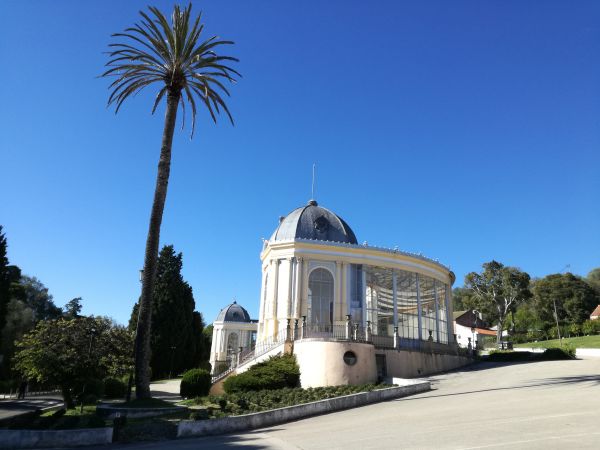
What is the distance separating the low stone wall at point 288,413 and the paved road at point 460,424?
1.80 feet

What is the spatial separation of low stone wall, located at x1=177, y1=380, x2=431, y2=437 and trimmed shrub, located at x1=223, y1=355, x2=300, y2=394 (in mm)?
5557

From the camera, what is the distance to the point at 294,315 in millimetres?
29531

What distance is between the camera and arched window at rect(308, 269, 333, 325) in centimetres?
3042

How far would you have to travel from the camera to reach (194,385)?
2525cm

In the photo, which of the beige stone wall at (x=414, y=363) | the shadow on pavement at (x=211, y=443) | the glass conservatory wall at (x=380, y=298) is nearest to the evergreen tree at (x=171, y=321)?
the glass conservatory wall at (x=380, y=298)

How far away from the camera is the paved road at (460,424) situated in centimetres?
1016

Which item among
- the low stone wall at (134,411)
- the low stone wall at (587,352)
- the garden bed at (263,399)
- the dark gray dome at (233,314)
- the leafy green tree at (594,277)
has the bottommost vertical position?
the low stone wall at (134,411)

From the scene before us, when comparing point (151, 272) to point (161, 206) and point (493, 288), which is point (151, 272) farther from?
point (493, 288)

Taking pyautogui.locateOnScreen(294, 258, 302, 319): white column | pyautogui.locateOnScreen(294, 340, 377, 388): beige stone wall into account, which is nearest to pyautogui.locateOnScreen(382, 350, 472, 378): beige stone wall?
pyautogui.locateOnScreen(294, 340, 377, 388): beige stone wall

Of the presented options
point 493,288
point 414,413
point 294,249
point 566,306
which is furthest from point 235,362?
point 566,306

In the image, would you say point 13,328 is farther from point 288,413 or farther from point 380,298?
point 288,413

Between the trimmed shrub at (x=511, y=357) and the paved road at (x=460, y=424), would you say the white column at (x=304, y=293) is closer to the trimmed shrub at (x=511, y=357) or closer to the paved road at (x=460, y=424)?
the paved road at (x=460, y=424)

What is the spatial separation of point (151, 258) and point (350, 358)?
1075cm

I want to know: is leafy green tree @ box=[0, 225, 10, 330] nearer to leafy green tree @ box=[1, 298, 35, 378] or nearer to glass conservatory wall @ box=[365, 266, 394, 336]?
leafy green tree @ box=[1, 298, 35, 378]
